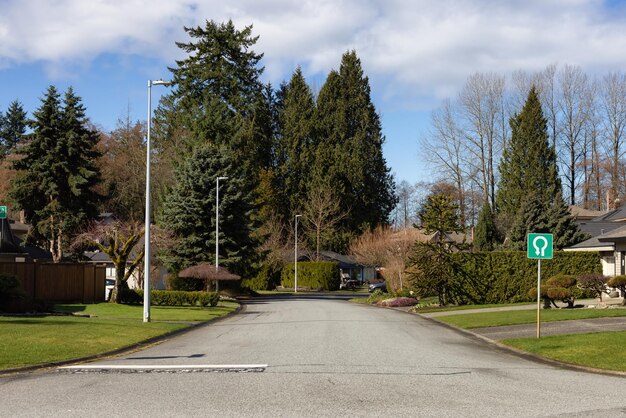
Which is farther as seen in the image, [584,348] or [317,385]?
[584,348]

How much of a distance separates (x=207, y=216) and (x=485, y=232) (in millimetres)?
32515

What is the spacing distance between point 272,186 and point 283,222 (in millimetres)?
4807

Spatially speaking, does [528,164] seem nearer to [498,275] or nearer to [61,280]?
[498,275]

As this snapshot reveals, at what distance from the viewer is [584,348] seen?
16.6 metres

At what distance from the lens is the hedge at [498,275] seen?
3644cm

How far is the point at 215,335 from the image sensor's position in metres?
21.8

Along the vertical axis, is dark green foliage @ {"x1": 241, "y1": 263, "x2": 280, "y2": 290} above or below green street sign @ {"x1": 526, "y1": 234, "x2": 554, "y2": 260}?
below

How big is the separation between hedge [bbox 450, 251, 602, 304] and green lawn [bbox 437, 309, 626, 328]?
7.80 m

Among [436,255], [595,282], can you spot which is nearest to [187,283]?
[436,255]

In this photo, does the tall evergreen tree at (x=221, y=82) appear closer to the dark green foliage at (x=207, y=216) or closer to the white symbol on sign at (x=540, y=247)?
the dark green foliage at (x=207, y=216)

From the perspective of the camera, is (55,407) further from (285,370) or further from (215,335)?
(215,335)

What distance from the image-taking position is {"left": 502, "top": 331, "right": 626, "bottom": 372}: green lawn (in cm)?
1492

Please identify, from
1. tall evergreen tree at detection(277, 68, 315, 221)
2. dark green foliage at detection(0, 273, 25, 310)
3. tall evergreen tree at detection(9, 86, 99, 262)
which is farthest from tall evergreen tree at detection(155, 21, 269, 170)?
dark green foliage at detection(0, 273, 25, 310)

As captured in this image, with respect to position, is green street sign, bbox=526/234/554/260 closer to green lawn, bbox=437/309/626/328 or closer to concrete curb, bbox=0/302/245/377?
green lawn, bbox=437/309/626/328
